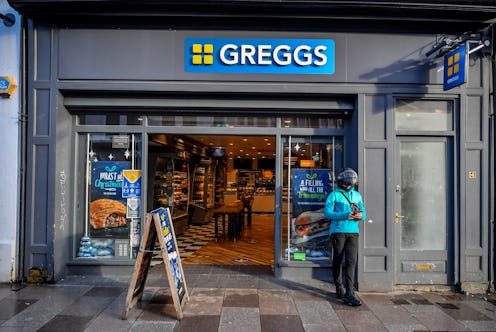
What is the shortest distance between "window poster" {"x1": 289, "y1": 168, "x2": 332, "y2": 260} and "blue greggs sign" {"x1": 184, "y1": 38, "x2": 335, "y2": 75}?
1829mm

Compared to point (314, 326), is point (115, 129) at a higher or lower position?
higher

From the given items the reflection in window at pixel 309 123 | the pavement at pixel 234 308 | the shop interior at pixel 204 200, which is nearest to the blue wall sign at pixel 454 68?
the reflection in window at pixel 309 123

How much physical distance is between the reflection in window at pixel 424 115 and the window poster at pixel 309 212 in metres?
1.55

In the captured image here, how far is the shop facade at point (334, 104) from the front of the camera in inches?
217

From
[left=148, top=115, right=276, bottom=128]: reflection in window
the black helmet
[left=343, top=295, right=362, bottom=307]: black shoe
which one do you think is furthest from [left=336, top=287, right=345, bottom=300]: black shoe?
[left=148, top=115, right=276, bottom=128]: reflection in window

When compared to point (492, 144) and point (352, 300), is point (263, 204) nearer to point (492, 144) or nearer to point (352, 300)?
point (492, 144)

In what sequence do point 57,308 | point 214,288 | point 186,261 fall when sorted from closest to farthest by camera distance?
point 57,308, point 214,288, point 186,261

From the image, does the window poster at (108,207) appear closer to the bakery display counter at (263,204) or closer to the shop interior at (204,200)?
the shop interior at (204,200)

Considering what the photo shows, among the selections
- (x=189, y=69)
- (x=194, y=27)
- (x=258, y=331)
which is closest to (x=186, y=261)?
(x=258, y=331)

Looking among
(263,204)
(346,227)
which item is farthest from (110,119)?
(263,204)

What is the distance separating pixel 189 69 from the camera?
5.65 meters

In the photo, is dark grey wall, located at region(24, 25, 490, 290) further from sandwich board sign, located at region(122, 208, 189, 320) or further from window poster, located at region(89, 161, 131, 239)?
sandwich board sign, located at region(122, 208, 189, 320)

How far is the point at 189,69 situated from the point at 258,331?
4153 mm

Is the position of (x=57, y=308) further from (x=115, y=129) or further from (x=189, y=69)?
(x=189, y=69)
